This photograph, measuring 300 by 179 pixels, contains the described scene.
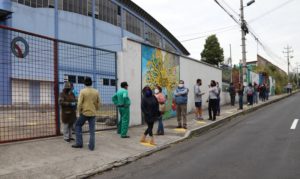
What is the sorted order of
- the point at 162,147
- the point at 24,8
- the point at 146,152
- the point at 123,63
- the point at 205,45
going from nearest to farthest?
the point at 146,152
the point at 162,147
the point at 123,63
the point at 24,8
the point at 205,45

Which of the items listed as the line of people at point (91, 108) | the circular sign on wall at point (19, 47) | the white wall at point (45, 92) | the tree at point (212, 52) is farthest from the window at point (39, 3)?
the tree at point (212, 52)

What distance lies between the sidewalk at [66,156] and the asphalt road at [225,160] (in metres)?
0.36

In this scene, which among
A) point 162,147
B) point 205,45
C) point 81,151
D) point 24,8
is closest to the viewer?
point 81,151

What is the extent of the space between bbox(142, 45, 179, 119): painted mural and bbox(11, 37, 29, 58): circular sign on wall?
6.29 m

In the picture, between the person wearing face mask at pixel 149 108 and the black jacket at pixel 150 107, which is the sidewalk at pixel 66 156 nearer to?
the person wearing face mask at pixel 149 108

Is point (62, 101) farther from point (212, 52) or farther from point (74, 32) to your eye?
point (212, 52)

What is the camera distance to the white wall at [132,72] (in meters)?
13.7

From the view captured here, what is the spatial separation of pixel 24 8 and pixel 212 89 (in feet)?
61.1

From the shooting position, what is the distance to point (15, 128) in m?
10.2

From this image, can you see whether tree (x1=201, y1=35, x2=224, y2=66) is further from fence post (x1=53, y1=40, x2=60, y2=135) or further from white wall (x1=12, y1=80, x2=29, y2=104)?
white wall (x1=12, y1=80, x2=29, y2=104)

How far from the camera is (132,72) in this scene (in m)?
14.4

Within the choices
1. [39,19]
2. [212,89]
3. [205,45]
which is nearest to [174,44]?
[205,45]

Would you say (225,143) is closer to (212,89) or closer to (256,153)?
(256,153)

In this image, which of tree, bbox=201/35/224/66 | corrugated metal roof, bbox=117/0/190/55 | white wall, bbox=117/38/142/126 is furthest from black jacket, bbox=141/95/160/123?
tree, bbox=201/35/224/66
